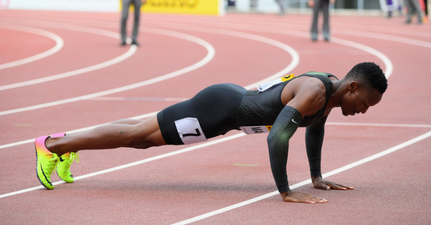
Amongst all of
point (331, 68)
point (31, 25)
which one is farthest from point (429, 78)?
point (31, 25)

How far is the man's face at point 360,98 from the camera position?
14.0 feet

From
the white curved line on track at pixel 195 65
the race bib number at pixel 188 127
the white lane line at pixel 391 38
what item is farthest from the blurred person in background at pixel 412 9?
the race bib number at pixel 188 127

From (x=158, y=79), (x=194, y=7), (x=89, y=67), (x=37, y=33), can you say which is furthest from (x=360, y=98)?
(x=194, y=7)

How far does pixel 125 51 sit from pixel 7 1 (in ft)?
59.1

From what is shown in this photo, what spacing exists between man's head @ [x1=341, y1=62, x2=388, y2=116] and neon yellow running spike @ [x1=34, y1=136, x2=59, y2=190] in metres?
2.43

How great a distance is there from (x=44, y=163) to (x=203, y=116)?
1.41m

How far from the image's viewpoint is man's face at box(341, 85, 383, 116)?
4.27 m

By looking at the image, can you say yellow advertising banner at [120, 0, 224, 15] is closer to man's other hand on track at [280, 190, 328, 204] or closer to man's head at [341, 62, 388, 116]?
man's head at [341, 62, 388, 116]

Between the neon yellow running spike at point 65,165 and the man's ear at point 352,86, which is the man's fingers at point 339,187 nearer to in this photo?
the man's ear at point 352,86

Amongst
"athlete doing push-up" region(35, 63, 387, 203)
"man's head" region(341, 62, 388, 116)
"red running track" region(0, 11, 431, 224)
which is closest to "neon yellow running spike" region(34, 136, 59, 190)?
"athlete doing push-up" region(35, 63, 387, 203)

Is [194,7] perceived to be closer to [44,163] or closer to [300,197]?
[44,163]

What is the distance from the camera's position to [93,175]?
538 cm

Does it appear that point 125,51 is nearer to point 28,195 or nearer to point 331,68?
point 331,68

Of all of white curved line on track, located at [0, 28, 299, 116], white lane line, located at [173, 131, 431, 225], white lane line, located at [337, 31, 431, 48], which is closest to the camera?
white lane line, located at [173, 131, 431, 225]
